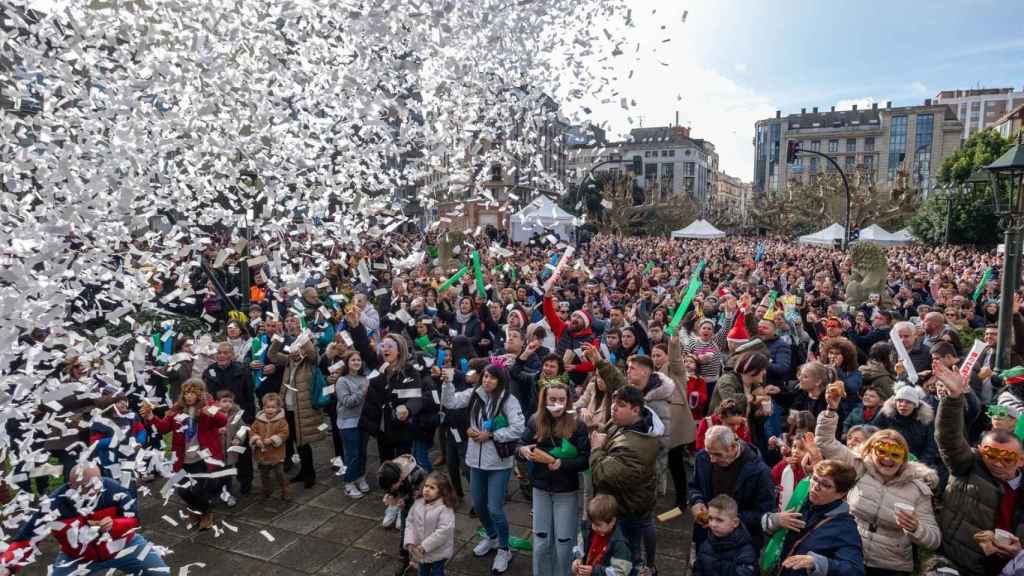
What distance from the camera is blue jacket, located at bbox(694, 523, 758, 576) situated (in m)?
3.53

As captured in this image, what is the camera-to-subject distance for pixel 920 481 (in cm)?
349

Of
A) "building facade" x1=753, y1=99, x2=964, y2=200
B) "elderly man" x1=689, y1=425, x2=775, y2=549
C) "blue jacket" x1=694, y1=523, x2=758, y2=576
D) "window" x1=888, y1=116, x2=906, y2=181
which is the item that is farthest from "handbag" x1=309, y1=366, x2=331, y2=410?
"window" x1=888, y1=116, x2=906, y2=181

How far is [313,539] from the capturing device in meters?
5.30

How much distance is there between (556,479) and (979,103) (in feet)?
441

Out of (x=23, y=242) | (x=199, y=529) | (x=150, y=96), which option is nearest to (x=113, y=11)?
(x=150, y=96)

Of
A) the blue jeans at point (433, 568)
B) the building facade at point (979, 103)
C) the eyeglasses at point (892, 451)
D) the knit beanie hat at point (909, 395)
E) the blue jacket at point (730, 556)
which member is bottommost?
the blue jeans at point (433, 568)

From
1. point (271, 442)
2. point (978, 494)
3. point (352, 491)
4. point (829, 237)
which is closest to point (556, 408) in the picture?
point (978, 494)

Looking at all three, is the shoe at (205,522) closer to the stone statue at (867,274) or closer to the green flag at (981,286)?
the stone statue at (867,274)

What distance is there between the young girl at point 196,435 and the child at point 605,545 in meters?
3.38

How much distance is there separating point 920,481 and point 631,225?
51.1 m

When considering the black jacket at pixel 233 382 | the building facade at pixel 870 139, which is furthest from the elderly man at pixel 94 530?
the building facade at pixel 870 139

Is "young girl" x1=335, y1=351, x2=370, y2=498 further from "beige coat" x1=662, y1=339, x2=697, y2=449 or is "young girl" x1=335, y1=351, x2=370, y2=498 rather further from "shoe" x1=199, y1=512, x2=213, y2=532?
"beige coat" x1=662, y1=339, x2=697, y2=449

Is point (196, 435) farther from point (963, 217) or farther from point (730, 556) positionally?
point (963, 217)

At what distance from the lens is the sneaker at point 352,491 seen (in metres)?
6.11
